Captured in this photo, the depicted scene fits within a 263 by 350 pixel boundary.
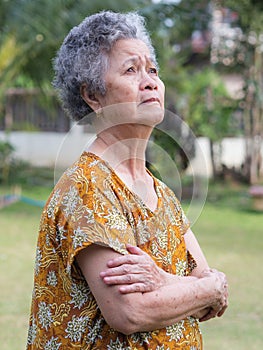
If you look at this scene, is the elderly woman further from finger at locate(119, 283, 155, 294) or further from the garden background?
the garden background

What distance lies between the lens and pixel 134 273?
5.34 ft

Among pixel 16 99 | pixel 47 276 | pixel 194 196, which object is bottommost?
pixel 16 99

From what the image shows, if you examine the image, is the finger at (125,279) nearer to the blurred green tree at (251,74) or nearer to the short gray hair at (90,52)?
the short gray hair at (90,52)

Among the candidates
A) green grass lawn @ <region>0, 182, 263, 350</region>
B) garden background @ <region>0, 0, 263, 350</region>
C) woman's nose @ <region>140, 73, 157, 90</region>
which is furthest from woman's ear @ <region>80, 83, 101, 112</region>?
green grass lawn @ <region>0, 182, 263, 350</region>

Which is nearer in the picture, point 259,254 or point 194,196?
point 194,196

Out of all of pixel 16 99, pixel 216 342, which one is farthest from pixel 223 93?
pixel 216 342

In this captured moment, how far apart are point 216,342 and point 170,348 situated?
9.35 feet

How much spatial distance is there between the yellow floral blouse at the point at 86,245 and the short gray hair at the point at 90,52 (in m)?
0.18

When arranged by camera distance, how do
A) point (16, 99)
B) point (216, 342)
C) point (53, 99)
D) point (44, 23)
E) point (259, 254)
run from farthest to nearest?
point (16, 99) < point (53, 99) < point (44, 23) < point (259, 254) < point (216, 342)

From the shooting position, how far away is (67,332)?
1711 millimetres

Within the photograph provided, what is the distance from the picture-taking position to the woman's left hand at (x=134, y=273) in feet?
5.26

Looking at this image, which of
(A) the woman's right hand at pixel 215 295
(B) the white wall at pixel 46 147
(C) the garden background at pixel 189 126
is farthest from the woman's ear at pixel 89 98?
(B) the white wall at pixel 46 147

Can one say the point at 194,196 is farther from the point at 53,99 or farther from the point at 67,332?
the point at 53,99

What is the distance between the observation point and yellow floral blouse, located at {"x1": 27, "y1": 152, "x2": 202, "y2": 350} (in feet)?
5.40
